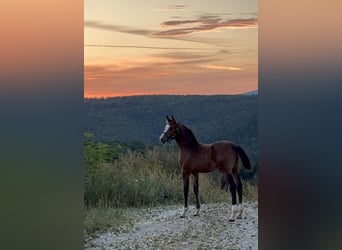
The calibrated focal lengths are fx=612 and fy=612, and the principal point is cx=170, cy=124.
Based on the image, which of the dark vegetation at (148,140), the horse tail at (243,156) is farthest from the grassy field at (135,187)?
the horse tail at (243,156)

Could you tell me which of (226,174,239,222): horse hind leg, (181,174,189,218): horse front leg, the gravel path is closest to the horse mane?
(181,174,189,218): horse front leg

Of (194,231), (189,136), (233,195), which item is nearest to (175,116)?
(189,136)

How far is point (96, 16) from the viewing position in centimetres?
421

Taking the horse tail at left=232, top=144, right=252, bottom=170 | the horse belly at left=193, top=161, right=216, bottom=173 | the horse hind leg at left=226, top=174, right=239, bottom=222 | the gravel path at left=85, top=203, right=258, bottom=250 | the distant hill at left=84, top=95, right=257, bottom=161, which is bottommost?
the gravel path at left=85, top=203, right=258, bottom=250

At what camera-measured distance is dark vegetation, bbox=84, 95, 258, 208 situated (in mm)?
4262

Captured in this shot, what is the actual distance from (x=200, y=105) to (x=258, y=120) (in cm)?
42

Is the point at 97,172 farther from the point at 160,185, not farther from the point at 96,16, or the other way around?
the point at 96,16

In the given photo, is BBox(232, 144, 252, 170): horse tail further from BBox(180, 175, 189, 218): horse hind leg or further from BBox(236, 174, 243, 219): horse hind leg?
BBox(180, 175, 189, 218): horse hind leg

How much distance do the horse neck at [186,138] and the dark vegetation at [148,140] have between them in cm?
4

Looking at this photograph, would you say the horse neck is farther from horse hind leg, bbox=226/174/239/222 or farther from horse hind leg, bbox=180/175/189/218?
horse hind leg, bbox=226/174/239/222

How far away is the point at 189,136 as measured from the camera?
170 inches

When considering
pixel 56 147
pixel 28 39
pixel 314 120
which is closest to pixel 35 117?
pixel 56 147

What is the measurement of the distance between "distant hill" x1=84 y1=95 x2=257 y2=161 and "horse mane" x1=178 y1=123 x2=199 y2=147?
0.03 meters

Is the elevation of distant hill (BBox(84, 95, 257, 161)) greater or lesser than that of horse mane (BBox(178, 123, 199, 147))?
greater
